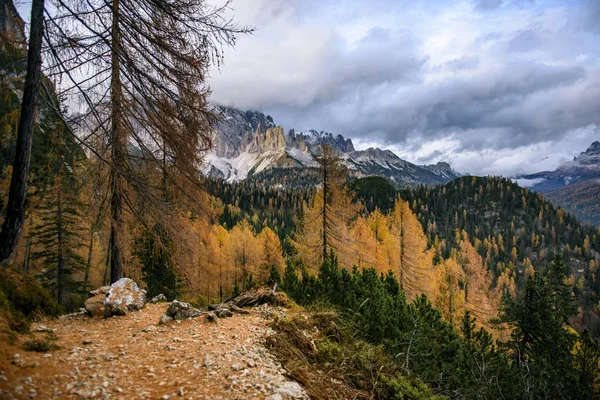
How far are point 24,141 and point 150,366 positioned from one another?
3.51 m

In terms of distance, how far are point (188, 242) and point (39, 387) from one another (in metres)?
4.39

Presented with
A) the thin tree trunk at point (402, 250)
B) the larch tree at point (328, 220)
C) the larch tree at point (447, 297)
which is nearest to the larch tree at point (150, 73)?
the larch tree at point (328, 220)

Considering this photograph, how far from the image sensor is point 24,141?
168 inches

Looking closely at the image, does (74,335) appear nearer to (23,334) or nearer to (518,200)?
(23,334)

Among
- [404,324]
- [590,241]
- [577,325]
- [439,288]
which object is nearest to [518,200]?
[590,241]

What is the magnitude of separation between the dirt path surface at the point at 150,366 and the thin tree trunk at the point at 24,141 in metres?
1.57

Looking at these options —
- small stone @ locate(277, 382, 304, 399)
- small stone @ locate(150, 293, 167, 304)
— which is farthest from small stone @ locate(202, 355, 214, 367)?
small stone @ locate(150, 293, 167, 304)

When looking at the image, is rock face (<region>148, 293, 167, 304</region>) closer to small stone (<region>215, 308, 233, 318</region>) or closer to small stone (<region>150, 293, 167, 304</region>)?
small stone (<region>150, 293, 167, 304</region>)

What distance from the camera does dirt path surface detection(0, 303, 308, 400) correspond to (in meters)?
2.89

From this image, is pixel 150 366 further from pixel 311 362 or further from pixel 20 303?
pixel 20 303

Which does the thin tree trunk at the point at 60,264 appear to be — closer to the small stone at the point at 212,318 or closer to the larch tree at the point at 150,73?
the larch tree at the point at 150,73

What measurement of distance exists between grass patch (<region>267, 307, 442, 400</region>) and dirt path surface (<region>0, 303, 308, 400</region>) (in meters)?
0.24

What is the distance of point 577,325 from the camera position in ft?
255

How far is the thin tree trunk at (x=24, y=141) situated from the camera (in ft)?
13.6
